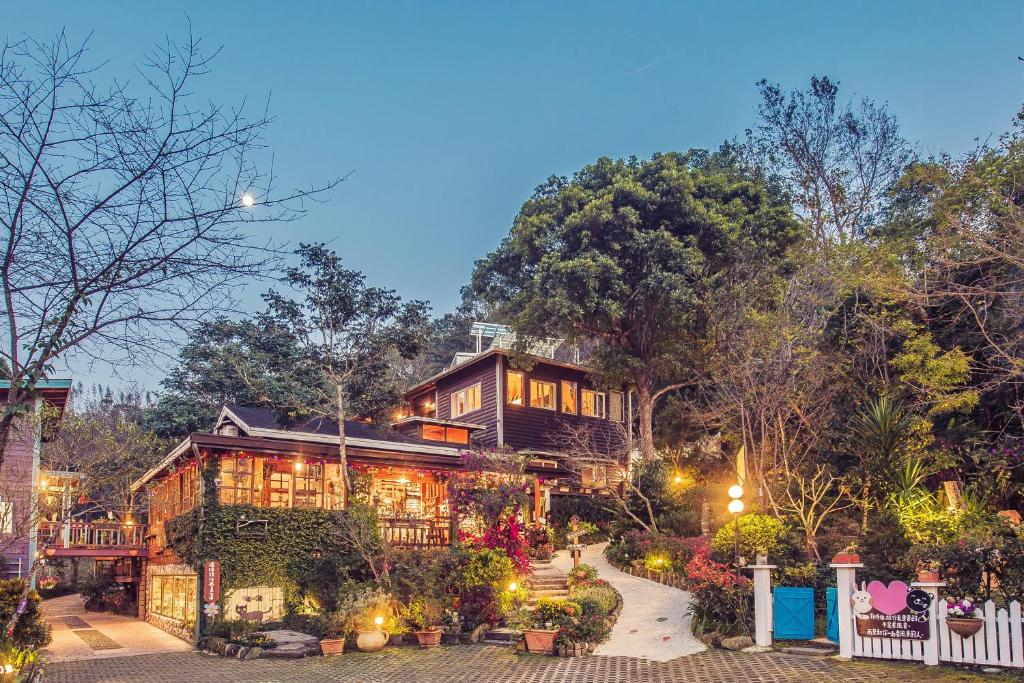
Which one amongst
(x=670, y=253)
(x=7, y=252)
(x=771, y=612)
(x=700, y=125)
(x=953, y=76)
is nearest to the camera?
(x=7, y=252)

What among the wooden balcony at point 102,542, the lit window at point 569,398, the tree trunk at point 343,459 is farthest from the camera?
the lit window at point 569,398

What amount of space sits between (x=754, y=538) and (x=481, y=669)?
20.9ft

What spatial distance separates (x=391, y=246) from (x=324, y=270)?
16.6 meters

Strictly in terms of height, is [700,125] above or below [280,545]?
above

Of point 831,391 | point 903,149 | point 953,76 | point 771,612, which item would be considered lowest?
point 771,612

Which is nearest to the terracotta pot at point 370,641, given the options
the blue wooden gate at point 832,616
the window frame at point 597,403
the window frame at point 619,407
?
the blue wooden gate at point 832,616

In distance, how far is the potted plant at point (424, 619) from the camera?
1578 cm

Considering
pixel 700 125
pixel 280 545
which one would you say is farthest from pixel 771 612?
pixel 700 125

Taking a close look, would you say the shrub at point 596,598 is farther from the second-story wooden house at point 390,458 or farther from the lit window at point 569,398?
the lit window at point 569,398

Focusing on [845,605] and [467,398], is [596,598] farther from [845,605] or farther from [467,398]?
[467,398]

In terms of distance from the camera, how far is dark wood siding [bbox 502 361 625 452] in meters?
29.2

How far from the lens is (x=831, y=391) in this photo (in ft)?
67.0

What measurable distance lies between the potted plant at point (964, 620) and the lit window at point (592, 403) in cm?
2061

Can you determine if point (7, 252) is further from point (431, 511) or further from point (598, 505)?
point (598, 505)
